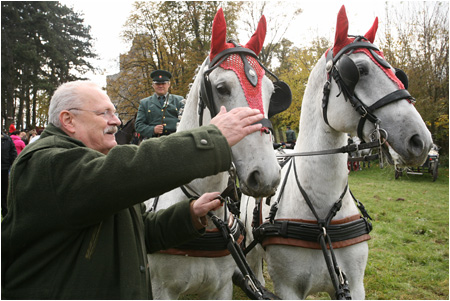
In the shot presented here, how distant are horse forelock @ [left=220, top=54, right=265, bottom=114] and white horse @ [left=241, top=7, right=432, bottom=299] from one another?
0.74 metres

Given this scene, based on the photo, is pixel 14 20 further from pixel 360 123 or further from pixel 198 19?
pixel 360 123

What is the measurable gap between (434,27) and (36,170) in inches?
742

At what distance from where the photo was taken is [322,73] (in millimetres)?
2633

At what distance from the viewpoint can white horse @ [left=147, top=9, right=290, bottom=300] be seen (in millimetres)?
1693

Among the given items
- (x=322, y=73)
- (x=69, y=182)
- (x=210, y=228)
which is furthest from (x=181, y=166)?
(x=322, y=73)

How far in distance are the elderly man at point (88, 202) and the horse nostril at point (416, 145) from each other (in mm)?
1348

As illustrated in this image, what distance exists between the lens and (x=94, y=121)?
1.45 m

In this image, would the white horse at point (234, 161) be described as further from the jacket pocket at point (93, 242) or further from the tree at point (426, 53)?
the tree at point (426, 53)

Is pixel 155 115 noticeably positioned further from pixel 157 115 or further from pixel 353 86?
pixel 353 86

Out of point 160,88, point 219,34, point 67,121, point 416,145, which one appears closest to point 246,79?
point 219,34

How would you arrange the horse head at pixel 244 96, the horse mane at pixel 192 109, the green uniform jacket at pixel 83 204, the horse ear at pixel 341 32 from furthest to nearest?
the horse ear at pixel 341 32 < the horse mane at pixel 192 109 < the horse head at pixel 244 96 < the green uniform jacket at pixel 83 204

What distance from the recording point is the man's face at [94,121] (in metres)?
1.43

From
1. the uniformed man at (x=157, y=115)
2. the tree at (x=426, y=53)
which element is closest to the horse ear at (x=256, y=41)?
the uniformed man at (x=157, y=115)

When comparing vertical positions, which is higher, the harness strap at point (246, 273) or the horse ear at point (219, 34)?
the horse ear at point (219, 34)
